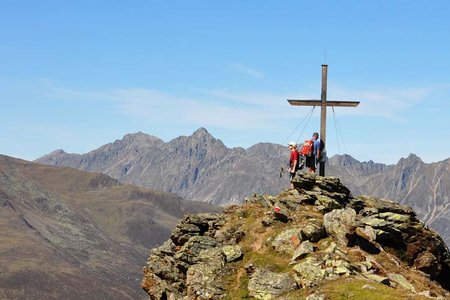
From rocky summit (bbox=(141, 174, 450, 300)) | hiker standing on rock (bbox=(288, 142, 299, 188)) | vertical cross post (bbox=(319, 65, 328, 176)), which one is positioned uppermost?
vertical cross post (bbox=(319, 65, 328, 176))

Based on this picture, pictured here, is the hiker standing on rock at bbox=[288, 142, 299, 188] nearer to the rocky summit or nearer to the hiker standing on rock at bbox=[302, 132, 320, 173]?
the hiker standing on rock at bbox=[302, 132, 320, 173]

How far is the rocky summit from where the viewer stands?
32.8 meters

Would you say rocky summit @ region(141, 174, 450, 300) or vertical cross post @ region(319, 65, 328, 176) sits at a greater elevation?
vertical cross post @ region(319, 65, 328, 176)

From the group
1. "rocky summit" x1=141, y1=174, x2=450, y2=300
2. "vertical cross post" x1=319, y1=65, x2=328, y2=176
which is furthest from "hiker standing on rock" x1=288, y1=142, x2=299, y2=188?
"rocky summit" x1=141, y1=174, x2=450, y2=300

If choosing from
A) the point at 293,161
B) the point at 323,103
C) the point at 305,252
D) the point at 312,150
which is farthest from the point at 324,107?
the point at 305,252

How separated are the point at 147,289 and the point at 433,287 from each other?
18.1 metres

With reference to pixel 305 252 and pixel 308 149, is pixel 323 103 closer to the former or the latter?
pixel 308 149

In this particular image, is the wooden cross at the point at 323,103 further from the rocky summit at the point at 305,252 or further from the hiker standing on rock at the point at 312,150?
the rocky summit at the point at 305,252

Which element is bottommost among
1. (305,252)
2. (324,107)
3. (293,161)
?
(305,252)

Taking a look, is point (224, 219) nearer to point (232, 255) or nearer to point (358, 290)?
point (232, 255)

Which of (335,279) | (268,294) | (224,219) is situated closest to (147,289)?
(224,219)

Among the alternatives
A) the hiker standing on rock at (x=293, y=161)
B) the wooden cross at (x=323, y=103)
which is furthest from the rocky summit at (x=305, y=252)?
the wooden cross at (x=323, y=103)

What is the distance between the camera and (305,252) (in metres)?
35.3

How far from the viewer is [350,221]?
37.8 m
